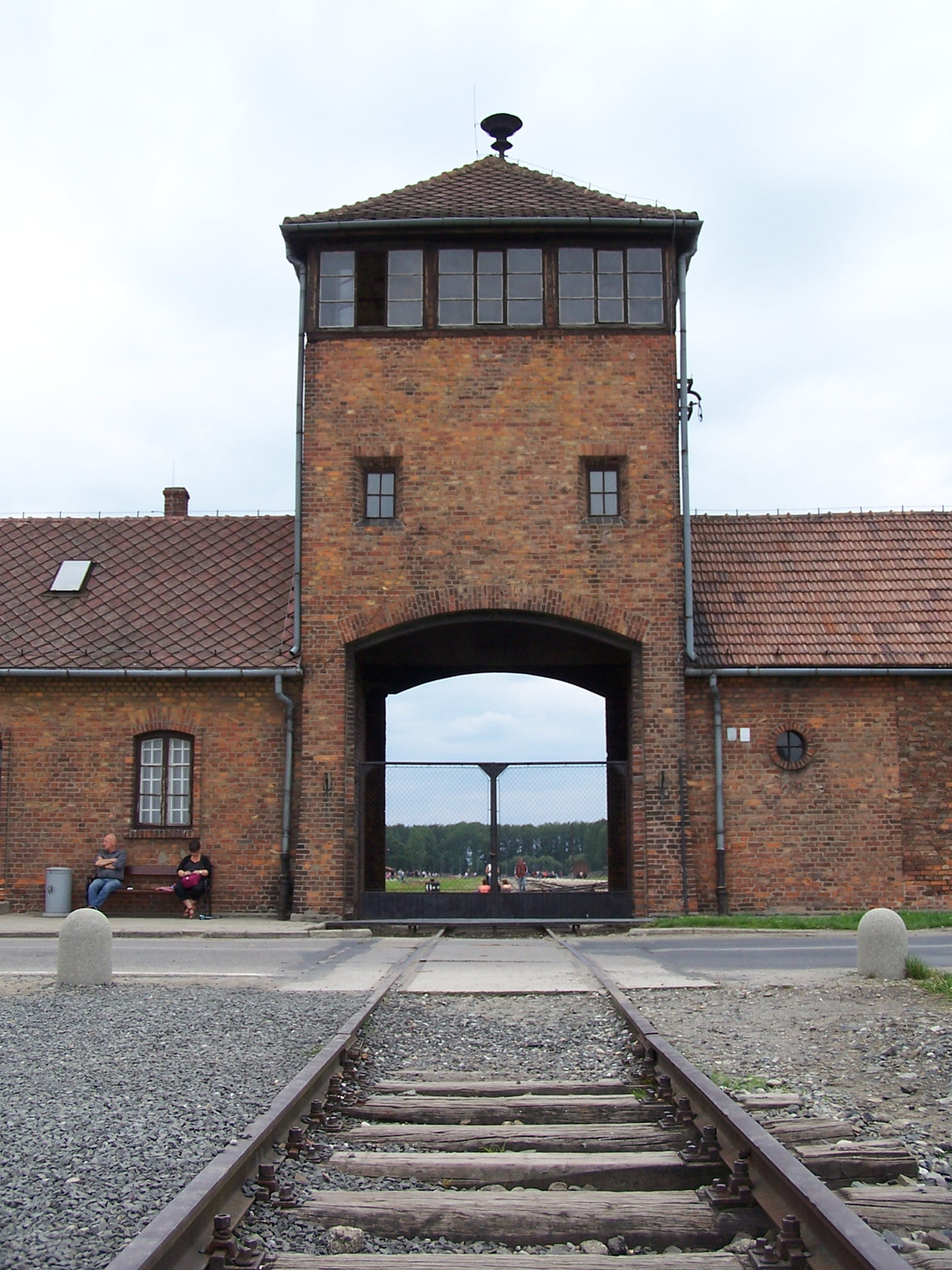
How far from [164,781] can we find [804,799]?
9779mm

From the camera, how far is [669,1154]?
495 cm

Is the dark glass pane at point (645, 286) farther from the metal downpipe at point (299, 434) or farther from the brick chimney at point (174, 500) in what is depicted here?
the brick chimney at point (174, 500)

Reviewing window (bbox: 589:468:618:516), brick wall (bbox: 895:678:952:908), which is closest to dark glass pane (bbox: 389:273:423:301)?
window (bbox: 589:468:618:516)

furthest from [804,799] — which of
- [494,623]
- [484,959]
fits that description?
[484,959]

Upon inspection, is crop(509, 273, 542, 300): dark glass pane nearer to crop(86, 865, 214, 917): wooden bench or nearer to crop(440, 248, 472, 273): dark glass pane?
crop(440, 248, 472, 273): dark glass pane

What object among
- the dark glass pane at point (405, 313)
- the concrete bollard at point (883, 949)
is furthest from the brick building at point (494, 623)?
the concrete bollard at point (883, 949)

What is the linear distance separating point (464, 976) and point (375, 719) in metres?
11.6

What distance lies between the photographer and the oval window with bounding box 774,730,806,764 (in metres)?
19.0

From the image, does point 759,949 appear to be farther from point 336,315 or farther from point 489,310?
point 336,315

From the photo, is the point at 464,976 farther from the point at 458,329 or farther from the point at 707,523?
the point at 707,523

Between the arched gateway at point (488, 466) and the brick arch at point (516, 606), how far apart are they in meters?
0.03

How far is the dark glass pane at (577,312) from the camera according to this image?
19422 mm

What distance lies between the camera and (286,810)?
18.7 meters

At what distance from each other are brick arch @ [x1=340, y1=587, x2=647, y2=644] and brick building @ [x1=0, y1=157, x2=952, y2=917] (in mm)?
41
